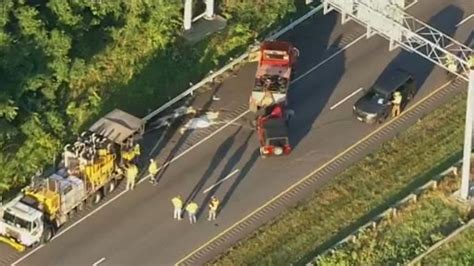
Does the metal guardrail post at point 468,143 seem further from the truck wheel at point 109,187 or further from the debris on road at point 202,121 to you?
the truck wheel at point 109,187

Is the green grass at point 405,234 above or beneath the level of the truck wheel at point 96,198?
above

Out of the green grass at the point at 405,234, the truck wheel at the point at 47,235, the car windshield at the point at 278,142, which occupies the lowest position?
the truck wheel at the point at 47,235

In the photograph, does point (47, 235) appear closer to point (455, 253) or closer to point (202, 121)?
point (202, 121)

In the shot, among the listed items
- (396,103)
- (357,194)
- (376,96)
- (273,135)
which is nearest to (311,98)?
(376,96)

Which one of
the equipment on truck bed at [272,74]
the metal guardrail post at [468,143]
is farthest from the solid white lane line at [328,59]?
the metal guardrail post at [468,143]

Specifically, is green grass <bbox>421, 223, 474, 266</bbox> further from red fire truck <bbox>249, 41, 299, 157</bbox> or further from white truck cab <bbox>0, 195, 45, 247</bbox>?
white truck cab <bbox>0, 195, 45, 247</bbox>

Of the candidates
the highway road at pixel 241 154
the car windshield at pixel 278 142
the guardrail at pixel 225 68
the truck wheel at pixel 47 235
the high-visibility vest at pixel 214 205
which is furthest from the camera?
the guardrail at pixel 225 68

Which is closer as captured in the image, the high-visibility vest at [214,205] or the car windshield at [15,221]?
the car windshield at [15,221]
